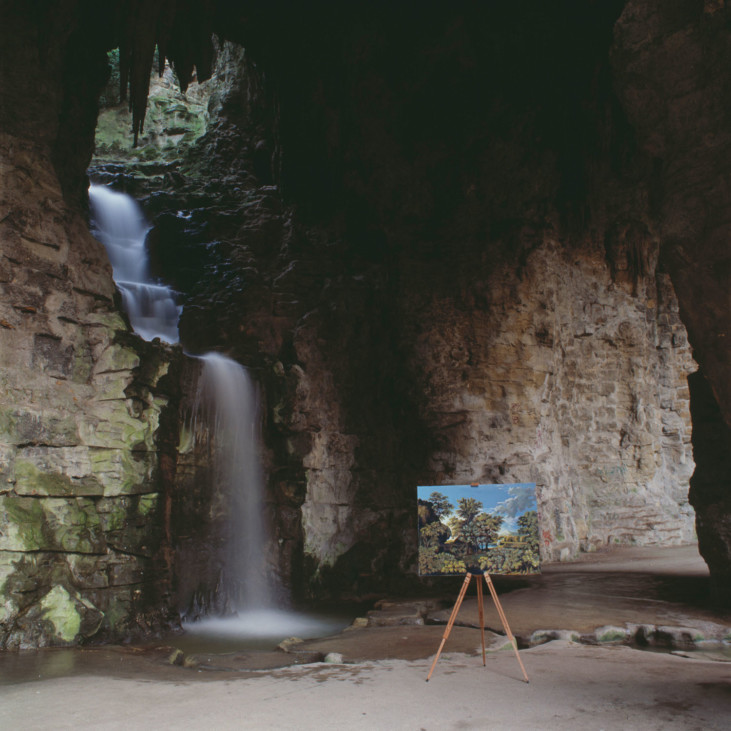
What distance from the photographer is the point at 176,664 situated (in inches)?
259

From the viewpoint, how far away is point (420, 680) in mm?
5156

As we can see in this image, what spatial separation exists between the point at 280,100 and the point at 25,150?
7858mm

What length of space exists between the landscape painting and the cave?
205 centimetres

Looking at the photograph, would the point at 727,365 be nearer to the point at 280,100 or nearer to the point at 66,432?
the point at 66,432

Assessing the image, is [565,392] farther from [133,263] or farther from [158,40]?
[158,40]

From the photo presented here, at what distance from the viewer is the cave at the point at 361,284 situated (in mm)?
7773

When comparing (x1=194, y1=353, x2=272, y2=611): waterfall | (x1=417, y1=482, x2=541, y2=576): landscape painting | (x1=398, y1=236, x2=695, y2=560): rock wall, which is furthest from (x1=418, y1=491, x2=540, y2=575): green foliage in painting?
(x1=398, y1=236, x2=695, y2=560): rock wall

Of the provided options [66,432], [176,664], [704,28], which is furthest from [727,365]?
[66,432]

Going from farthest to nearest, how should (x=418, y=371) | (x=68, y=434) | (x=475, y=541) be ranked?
(x=418, y=371)
(x=68, y=434)
(x=475, y=541)

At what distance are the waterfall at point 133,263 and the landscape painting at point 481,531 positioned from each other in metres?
8.79

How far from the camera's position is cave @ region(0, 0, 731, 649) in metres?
7.77

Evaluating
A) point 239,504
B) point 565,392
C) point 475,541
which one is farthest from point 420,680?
point 565,392

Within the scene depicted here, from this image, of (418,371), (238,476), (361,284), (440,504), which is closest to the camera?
(440,504)

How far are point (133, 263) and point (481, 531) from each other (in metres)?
12.2
